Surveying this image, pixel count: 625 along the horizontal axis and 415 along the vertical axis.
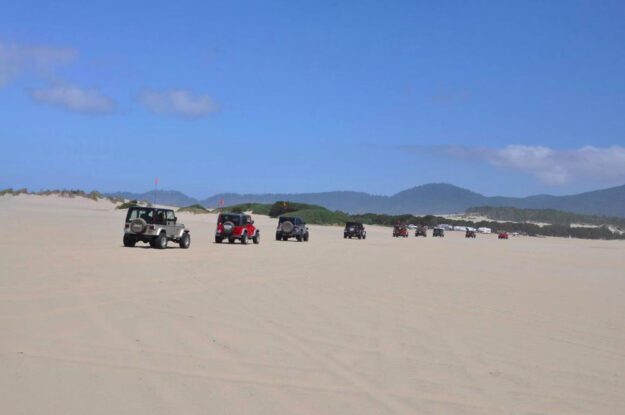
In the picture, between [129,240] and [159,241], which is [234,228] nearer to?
[159,241]

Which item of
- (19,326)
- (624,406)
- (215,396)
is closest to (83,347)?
(19,326)

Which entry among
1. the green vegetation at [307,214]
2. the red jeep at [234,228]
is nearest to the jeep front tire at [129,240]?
the red jeep at [234,228]

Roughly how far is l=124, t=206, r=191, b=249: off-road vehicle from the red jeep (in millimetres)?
5618

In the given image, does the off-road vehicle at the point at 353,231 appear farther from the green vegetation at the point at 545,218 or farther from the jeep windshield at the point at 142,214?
the green vegetation at the point at 545,218

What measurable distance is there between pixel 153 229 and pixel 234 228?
7466 mm

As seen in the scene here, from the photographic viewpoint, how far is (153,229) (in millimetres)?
26359

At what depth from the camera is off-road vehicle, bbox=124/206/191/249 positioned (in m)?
26.2

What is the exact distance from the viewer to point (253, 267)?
19.3m

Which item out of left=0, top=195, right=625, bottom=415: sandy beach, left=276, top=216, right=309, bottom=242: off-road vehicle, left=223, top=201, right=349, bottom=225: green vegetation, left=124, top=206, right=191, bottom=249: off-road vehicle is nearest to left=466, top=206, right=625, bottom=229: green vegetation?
left=223, top=201, right=349, bottom=225: green vegetation

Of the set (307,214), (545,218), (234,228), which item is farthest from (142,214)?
(545,218)

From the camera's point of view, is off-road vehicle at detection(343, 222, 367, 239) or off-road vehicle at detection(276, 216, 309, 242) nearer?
off-road vehicle at detection(276, 216, 309, 242)

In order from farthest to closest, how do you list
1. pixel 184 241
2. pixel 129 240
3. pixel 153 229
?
pixel 184 241 < pixel 129 240 < pixel 153 229

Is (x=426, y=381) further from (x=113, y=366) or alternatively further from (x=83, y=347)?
(x=83, y=347)

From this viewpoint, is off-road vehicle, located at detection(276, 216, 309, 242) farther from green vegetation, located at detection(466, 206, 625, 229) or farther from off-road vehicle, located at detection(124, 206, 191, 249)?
green vegetation, located at detection(466, 206, 625, 229)
